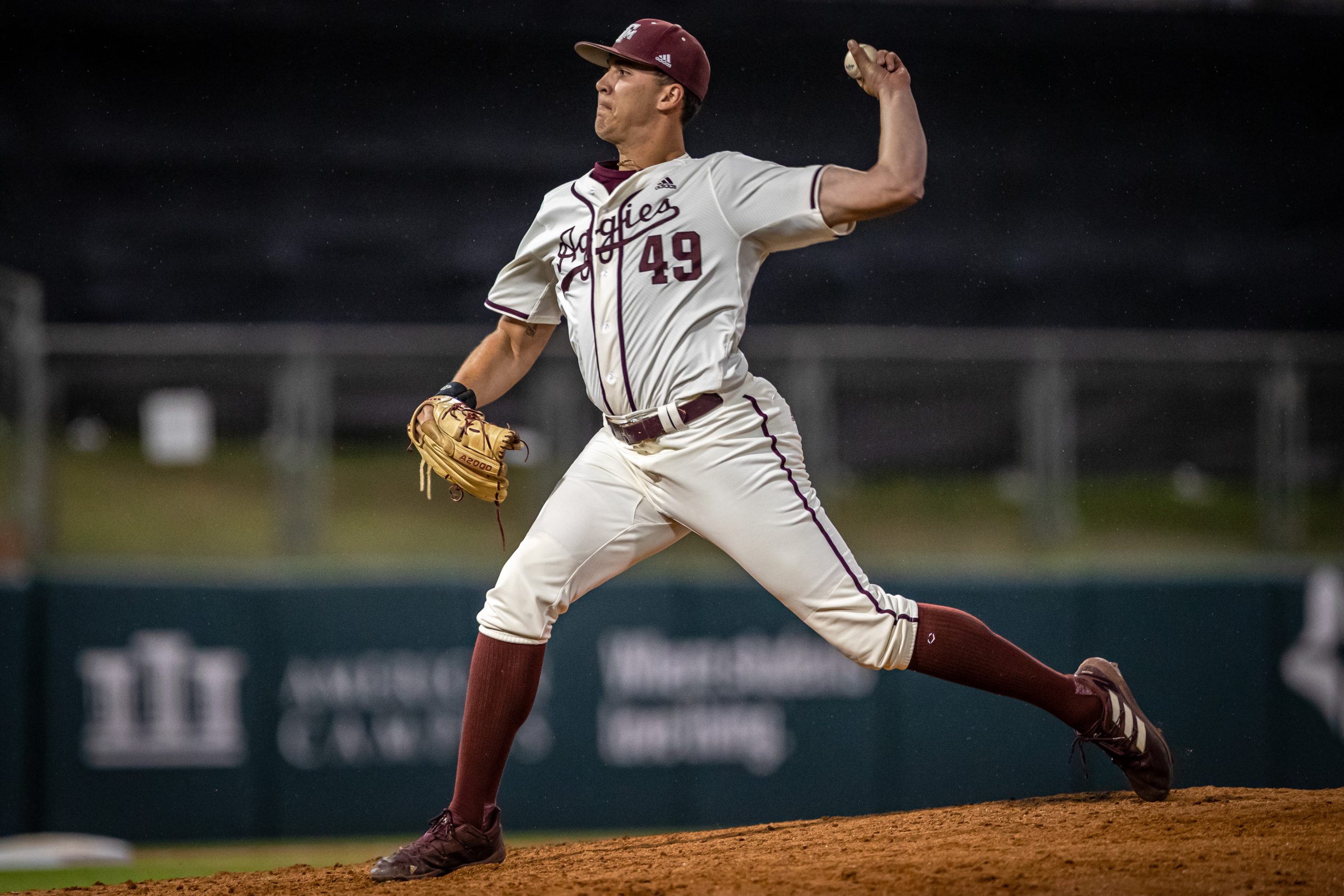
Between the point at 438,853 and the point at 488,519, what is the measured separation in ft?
13.9

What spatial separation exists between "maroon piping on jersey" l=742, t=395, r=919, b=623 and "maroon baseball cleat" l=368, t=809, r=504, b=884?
0.80m

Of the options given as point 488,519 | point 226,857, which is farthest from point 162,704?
point 488,519

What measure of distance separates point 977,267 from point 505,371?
6.74 meters

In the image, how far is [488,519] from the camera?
6578mm

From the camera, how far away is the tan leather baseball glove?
8.13 feet

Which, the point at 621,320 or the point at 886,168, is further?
the point at 621,320

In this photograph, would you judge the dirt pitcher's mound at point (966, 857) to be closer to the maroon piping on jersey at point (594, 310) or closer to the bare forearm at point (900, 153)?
the maroon piping on jersey at point (594, 310)

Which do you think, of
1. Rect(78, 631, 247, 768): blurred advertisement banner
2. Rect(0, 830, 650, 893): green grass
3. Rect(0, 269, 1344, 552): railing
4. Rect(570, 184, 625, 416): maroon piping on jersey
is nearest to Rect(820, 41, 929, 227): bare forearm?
Rect(570, 184, 625, 416): maroon piping on jersey

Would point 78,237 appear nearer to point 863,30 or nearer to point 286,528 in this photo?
point 286,528

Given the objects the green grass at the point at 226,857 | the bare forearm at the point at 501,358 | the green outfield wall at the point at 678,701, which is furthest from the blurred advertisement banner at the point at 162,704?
the bare forearm at the point at 501,358

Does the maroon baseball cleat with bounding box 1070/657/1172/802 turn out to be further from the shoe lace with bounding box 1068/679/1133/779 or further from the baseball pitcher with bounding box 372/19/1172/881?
the baseball pitcher with bounding box 372/19/1172/881

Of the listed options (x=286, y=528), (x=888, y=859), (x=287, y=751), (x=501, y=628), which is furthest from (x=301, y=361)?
(x=888, y=859)

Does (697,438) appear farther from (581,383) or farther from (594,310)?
(581,383)

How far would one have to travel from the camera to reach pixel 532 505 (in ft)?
19.5
